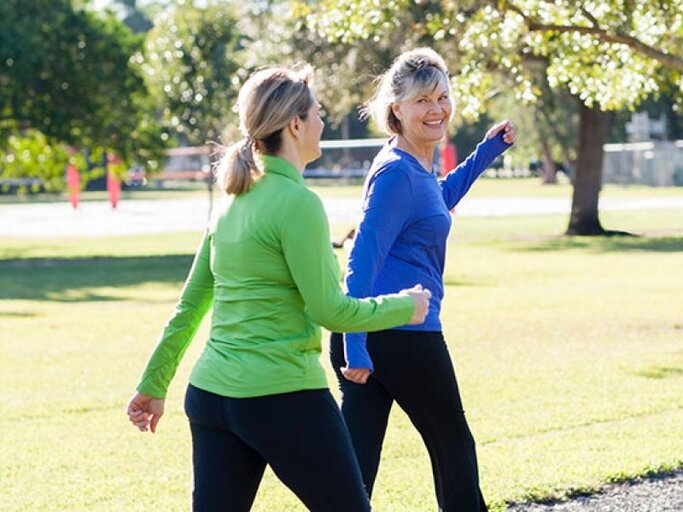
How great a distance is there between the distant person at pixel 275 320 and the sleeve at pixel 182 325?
0.17 meters

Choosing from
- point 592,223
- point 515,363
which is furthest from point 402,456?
point 592,223

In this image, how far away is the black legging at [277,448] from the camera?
164 inches

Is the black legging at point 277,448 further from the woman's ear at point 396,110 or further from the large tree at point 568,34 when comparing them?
the large tree at point 568,34

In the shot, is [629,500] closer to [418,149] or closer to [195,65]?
[418,149]

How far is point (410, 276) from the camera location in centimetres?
521

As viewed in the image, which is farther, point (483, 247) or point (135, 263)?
Result: point (483, 247)

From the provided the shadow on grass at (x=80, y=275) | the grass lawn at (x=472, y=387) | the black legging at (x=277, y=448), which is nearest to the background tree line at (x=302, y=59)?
the grass lawn at (x=472, y=387)

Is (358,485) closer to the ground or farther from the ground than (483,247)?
farther from the ground

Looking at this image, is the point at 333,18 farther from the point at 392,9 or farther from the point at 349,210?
the point at 349,210

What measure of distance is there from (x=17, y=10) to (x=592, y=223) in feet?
43.1

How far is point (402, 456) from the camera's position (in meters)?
8.23

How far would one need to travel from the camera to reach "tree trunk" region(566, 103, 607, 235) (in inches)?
1254

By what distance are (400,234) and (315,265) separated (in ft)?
3.78

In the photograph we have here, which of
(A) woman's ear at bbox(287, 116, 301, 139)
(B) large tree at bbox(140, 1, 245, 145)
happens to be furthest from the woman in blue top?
(B) large tree at bbox(140, 1, 245, 145)
